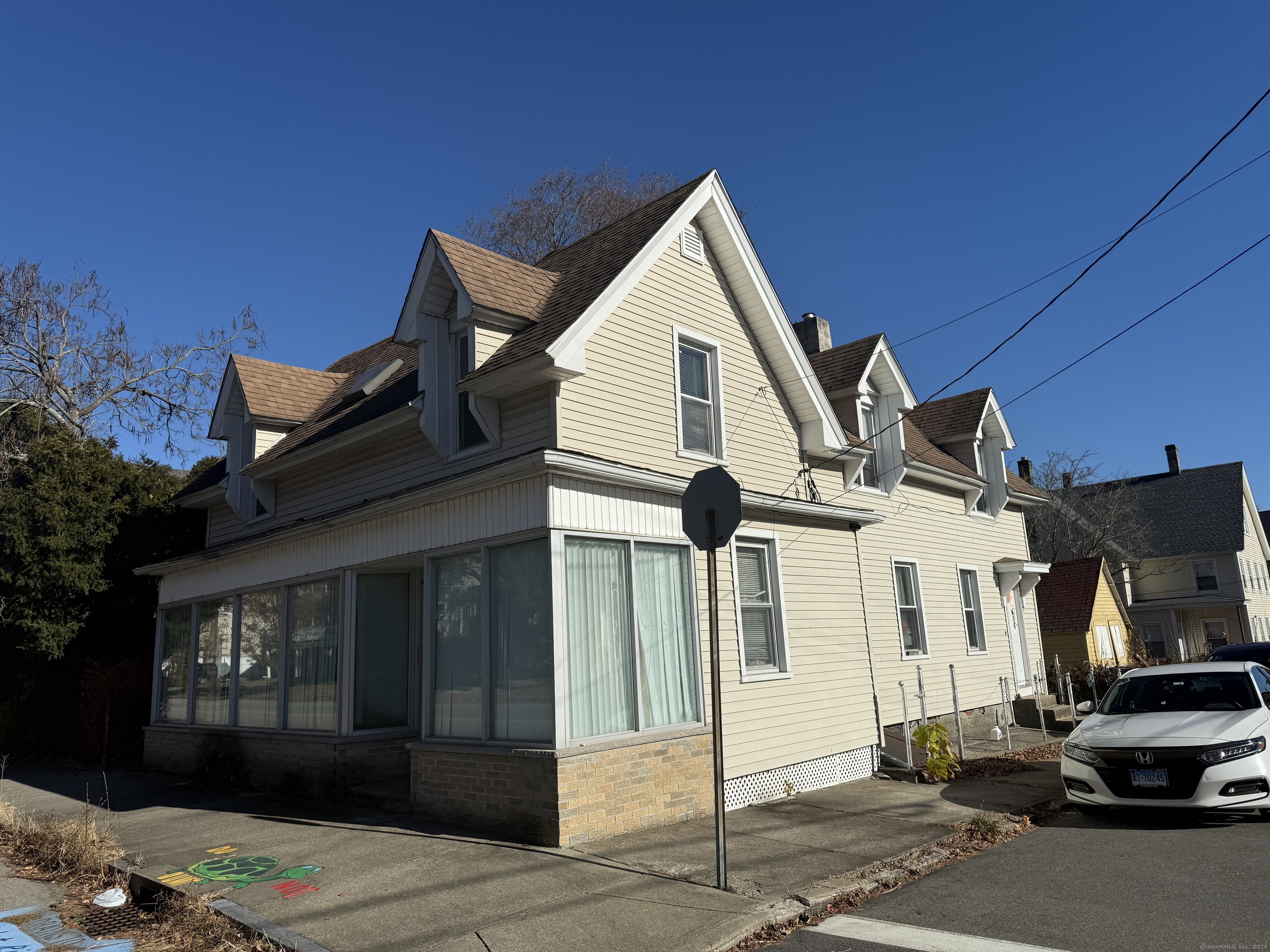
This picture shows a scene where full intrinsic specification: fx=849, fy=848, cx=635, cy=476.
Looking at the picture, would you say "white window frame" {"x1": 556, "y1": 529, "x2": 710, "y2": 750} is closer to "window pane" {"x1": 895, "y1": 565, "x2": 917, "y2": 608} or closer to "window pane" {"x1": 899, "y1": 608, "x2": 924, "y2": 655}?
"window pane" {"x1": 899, "y1": 608, "x2": 924, "y2": 655}

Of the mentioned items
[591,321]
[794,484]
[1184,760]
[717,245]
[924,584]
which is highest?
[717,245]

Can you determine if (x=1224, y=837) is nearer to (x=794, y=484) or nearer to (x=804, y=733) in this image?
(x=804, y=733)

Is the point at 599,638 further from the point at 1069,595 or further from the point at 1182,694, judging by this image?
the point at 1069,595

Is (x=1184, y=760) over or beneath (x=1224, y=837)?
over

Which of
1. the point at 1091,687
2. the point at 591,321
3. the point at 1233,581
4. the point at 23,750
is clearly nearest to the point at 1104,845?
the point at 591,321

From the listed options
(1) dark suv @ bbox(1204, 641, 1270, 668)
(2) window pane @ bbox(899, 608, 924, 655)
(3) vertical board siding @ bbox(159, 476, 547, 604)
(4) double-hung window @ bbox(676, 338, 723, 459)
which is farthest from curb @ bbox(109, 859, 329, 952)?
(1) dark suv @ bbox(1204, 641, 1270, 668)

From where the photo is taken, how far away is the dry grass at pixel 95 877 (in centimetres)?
617

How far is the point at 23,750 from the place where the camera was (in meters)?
19.3

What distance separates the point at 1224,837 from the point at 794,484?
674cm

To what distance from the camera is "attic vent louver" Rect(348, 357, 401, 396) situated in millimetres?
14781

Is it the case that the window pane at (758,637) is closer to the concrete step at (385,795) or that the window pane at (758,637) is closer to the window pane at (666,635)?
the window pane at (666,635)

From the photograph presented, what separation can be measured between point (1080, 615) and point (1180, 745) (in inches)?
747

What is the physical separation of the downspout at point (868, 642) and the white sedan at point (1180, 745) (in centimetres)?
368

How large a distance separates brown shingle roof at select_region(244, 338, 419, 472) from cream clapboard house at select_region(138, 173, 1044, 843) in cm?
10
